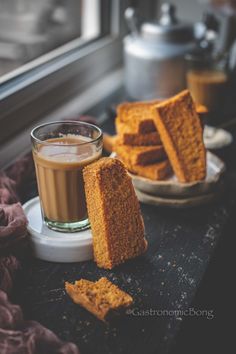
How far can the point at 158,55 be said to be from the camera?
1.42 m

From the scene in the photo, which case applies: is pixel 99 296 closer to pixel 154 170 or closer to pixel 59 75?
pixel 154 170

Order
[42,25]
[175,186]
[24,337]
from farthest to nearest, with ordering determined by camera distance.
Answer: [42,25] < [175,186] < [24,337]

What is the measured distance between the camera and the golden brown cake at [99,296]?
2.36 feet

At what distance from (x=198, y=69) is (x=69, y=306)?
37.7 inches

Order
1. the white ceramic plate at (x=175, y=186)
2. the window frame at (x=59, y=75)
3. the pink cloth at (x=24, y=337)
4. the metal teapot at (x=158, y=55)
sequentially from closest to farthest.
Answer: the pink cloth at (x=24, y=337) → the white ceramic plate at (x=175, y=186) → the window frame at (x=59, y=75) → the metal teapot at (x=158, y=55)

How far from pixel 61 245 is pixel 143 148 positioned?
306mm

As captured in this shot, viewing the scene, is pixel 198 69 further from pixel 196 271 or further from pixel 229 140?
pixel 196 271

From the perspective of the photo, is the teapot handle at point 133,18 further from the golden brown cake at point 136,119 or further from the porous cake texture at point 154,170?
the porous cake texture at point 154,170

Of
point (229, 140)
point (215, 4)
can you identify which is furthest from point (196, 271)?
point (215, 4)

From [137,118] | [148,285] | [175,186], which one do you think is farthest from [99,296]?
[137,118]

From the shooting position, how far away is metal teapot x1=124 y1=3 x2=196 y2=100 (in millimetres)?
1435

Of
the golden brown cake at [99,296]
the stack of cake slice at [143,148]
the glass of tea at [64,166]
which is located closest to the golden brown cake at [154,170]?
the stack of cake slice at [143,148]

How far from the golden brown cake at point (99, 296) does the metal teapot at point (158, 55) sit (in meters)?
0.79

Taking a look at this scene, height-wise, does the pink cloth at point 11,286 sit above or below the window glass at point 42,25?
below
